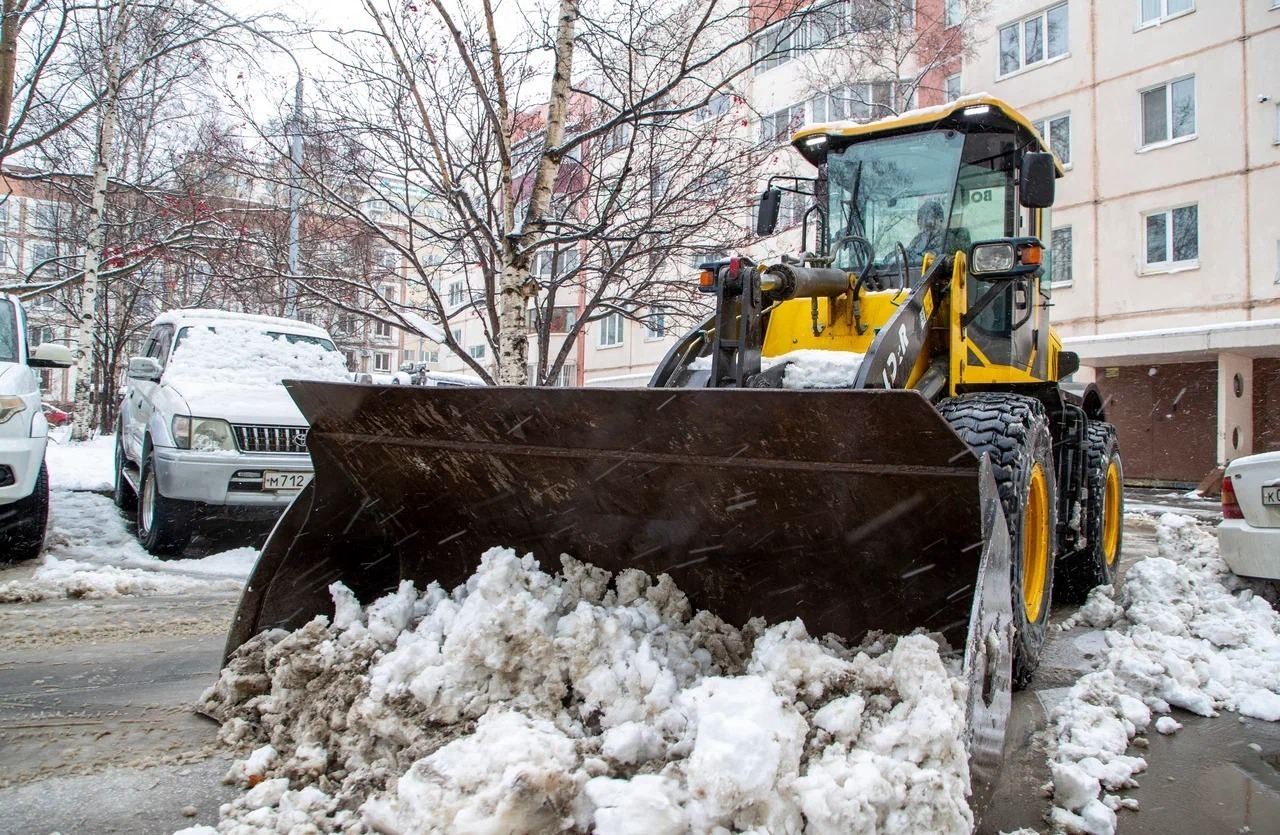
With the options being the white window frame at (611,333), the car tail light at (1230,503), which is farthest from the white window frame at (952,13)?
the car tail light at (1230,503)

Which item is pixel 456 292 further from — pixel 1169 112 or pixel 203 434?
pixel 1169 112

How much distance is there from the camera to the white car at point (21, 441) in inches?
233

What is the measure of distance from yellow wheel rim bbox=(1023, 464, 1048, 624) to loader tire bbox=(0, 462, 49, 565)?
6319mm

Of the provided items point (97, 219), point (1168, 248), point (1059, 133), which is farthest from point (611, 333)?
point (97, 219)

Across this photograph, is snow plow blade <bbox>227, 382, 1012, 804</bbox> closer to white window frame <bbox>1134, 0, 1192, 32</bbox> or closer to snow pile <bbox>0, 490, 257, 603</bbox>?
snow pile <bbox>0, 490, 257, 603</bbox>

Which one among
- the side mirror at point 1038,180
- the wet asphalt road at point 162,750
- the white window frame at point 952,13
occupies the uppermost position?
the white window frame at point 952,13

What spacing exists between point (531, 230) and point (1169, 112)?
15.7 meters

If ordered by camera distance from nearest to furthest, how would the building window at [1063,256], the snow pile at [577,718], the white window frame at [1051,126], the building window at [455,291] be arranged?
the snow pile at [577,718]
the building window at [455,291]
the building window at [1063,256]
the white window frame at [1051,126]

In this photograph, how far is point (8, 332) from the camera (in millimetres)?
6633

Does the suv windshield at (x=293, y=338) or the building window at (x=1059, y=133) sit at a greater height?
the building window at (x=1059, y=133)

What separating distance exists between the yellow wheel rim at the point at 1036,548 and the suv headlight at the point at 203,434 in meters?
5.41

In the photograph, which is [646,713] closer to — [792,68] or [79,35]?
[79,35]

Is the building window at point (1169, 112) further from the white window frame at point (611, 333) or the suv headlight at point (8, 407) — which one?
the suv headlight at point (8, 407)

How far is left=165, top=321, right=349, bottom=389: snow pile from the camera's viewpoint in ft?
24.0
